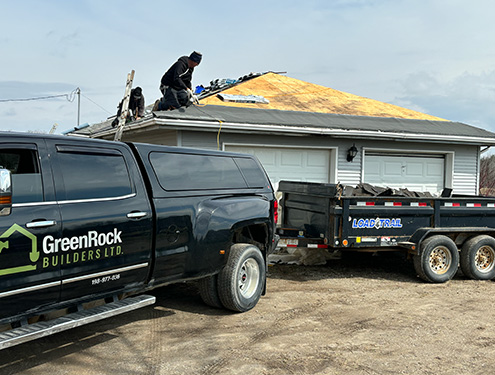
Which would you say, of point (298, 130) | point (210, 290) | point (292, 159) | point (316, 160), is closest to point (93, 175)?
point (210, 290)

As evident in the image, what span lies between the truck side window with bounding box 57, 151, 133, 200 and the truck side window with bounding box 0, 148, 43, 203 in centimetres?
24

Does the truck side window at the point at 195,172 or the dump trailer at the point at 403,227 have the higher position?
the truck side window at the point at 195,172

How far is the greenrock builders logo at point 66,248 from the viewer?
4.20 meters

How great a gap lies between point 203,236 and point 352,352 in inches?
78.7

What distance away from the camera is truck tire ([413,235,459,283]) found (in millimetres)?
8617

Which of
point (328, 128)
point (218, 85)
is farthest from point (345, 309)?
point (218, 85)

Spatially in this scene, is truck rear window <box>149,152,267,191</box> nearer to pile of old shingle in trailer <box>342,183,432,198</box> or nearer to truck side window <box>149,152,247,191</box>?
truck side window <box>149,152,247,191</box>

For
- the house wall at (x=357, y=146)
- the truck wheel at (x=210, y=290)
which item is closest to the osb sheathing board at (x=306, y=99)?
A: the house wall at (x=357, y=146)

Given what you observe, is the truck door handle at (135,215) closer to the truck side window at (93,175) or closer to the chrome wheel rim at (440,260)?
the truck side window at (93,175)

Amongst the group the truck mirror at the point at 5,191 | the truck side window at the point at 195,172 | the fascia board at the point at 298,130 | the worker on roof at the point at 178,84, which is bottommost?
the truck mirror at the point at 5,191

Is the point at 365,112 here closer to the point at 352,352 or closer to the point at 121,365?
the point at 352,352

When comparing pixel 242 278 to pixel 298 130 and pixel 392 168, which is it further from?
pixel 392 168

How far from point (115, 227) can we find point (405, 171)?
11.2 metres

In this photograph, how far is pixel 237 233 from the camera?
6844 mm
